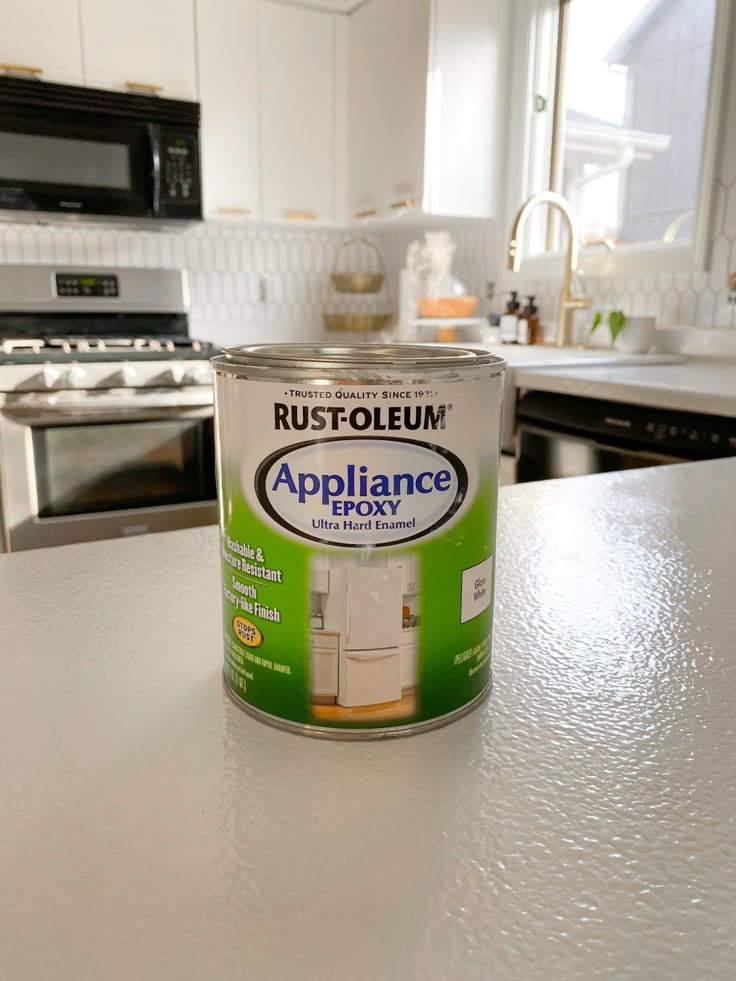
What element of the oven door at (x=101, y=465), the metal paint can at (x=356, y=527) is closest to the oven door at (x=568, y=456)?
the oven door at (x=101, y=465)

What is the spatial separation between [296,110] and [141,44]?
2.02ft

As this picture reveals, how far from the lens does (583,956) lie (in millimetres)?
191

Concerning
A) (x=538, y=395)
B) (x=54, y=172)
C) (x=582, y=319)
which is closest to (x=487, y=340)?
(x=582, y=319)

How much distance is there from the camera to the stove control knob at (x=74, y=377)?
7.44 feet

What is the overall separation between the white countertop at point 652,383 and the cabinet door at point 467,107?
109 centimetres

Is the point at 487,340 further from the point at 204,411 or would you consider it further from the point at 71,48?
the point at 71,48

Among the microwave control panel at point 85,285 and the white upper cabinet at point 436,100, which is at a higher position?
the white upper cabinet at point 436,100

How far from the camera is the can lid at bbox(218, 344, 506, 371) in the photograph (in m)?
0.26

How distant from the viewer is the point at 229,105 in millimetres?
2895

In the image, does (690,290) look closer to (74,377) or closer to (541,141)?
(541,141)

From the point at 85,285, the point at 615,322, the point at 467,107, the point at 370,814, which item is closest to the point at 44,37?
the point at 85,285

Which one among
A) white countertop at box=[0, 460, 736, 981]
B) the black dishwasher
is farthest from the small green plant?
white countertop at box=[0, 460, 736, 981]

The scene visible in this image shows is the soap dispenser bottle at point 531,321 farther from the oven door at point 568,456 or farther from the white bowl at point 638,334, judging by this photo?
the oven door at point 568,456

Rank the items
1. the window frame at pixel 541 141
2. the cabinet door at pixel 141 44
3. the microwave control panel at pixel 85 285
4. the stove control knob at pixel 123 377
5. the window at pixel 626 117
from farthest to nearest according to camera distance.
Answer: the microwave control panel at pixel 85 285 → the cabinet door at pixel 141 44 → the window frame at pixel 541 141 → the stove control knob at pixel 123 377 → the window at pixel 626 117
